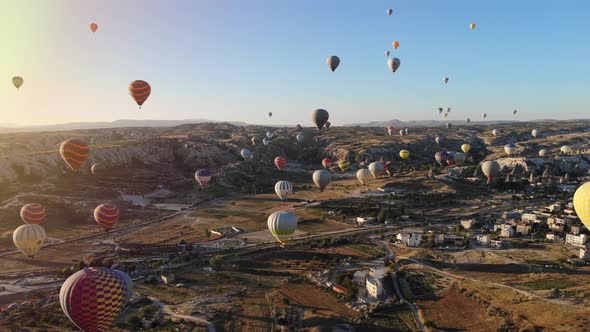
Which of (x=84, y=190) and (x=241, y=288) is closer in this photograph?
(x=241, y=288)

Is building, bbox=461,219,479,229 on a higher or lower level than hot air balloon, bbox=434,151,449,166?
lower

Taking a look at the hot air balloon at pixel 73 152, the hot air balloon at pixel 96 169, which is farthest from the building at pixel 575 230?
the hot air balloon at pixel 96 169

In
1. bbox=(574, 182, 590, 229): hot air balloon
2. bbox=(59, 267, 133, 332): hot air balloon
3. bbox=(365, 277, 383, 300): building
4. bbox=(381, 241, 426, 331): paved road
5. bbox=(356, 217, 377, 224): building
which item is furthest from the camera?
bbox=(356, 217, 377, 224): building

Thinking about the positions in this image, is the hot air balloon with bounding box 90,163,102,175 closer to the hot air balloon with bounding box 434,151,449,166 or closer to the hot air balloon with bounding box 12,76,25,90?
the hot air balloon with bounding box 12,76,25,90

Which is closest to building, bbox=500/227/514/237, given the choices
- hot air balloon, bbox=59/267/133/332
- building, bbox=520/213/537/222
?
building, bbox=520/213/537/222

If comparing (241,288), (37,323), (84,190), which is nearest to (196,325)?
(241,288)

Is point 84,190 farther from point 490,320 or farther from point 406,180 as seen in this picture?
point 490,320

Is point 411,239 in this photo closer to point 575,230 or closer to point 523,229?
point 523,229
